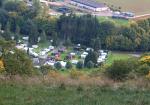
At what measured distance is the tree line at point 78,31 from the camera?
2731 cm

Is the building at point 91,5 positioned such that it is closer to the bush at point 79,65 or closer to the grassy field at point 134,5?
the grassy field at point 134,5

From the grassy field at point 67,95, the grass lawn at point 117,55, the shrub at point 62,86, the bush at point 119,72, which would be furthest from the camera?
the grass lawn at point 117,55

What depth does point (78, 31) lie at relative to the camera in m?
29.4

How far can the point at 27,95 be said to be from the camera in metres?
5.67

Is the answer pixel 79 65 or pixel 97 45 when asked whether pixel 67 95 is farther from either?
pixel 97 45

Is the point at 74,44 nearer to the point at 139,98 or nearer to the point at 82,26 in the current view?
the point at 82,26

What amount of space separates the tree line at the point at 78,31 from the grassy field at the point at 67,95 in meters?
20.5

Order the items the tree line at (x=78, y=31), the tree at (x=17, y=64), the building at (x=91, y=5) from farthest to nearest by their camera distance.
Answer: the building at (x=91, y=5) < the tree line at (x=78, y=31) < the tree at (x=17, y=64)

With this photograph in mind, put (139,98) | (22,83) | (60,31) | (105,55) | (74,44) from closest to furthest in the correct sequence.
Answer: (139,98) → (22,83) → (105,55) → (74,44) → (60,31)

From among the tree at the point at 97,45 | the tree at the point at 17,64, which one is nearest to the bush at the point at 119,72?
the tree at the point at 17,64

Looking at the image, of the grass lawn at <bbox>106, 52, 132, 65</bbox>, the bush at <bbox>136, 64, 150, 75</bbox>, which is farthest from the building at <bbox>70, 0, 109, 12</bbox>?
the bush at <bbox>136, 64, 150, 75</bbox>

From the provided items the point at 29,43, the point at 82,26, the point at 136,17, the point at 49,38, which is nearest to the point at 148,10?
the point at 136,17

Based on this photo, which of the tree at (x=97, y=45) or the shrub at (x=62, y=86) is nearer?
the shrub at (x=62, y=86)

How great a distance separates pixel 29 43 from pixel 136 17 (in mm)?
8376
